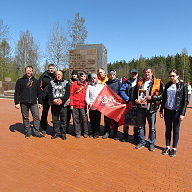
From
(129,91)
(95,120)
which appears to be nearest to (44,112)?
Result: (95,120)

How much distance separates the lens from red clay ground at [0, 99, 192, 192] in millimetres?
3047

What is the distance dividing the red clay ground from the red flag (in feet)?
2.56

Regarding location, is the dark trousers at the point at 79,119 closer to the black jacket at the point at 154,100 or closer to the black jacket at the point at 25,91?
the black jacket at the point at 25,91

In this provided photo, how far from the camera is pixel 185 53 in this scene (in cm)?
6100

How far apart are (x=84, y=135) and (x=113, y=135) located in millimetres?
911

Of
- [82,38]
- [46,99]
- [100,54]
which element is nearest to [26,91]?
[46,99]

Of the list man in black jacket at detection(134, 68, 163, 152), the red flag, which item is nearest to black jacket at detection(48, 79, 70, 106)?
the red flag

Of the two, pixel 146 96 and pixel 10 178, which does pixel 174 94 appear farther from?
pixel 10 178

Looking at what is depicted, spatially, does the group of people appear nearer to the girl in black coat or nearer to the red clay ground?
the girl in black coat

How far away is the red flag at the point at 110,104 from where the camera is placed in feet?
17.5

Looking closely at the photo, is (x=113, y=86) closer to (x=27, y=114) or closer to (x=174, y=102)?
(x=174, y=102)

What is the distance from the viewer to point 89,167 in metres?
3.69

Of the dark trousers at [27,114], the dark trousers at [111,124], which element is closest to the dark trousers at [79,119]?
the dark trousers at [111,124]

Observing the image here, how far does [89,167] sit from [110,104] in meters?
2.22
